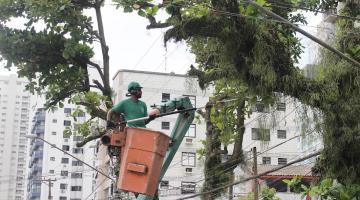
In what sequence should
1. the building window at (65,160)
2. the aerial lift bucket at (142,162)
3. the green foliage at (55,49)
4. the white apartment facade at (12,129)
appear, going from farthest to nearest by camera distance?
the white apartment facade at (12,129), the building window at (65,160), the green foliage at (55,49), the aerial lift bucket at (142,162)

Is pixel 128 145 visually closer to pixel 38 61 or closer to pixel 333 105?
pixel 333 105

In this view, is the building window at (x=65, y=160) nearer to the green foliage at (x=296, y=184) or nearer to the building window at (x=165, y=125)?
the building window at (x=165, y=125)

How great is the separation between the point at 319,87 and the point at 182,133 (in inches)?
86.4

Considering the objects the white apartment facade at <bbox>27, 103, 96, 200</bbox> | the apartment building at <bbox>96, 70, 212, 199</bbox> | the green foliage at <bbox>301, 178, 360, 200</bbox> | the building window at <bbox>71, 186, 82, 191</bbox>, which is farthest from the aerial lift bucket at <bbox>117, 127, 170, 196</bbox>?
the building window at <bbox>71, 186, 82, 191</bbox>

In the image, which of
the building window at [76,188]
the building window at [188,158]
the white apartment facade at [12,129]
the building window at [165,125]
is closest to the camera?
the building window at [165,125]

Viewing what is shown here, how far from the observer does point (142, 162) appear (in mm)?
6645

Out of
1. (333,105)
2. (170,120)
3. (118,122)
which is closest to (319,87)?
(333,105)

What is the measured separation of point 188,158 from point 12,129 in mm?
80112

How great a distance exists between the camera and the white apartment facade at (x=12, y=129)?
378ft

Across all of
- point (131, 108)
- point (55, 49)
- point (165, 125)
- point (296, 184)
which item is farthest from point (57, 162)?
point (131, 108)

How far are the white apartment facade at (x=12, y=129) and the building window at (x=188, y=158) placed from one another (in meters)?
74.0

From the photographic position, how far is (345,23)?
31.1ft

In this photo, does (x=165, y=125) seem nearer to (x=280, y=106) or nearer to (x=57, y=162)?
(x=280, y=106)

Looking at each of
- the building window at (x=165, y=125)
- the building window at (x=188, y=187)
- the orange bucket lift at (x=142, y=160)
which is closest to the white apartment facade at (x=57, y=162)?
the building window at (x=165, y=125)
